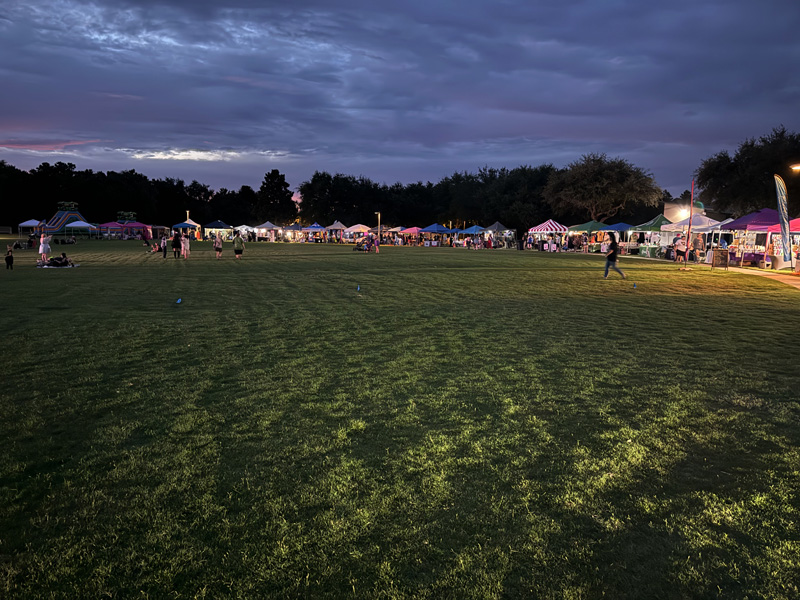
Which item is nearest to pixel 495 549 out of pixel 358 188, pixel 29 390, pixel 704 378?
pixel 704 378

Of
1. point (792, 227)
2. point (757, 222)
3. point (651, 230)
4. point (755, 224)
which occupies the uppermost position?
point (757, 222)

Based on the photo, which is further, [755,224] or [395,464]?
[755,224]

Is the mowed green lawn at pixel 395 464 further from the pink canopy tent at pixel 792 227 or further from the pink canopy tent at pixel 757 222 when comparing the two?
the pink canopy tent at pixel 757 222

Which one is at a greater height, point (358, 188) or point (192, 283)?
point (358, 188)

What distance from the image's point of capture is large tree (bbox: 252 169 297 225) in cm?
11801

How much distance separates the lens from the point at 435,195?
346ft

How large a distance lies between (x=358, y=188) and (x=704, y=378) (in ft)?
305

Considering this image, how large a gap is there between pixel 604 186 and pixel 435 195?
48146 millimetres

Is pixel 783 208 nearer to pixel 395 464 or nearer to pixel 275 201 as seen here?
pixel 395 464

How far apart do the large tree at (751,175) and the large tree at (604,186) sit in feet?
27.1

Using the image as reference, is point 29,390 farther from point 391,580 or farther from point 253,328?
point 391,580

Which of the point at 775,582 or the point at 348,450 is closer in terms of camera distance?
the point at 775,582

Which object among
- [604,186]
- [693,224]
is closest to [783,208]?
[693,224]

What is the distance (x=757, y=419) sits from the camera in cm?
509
